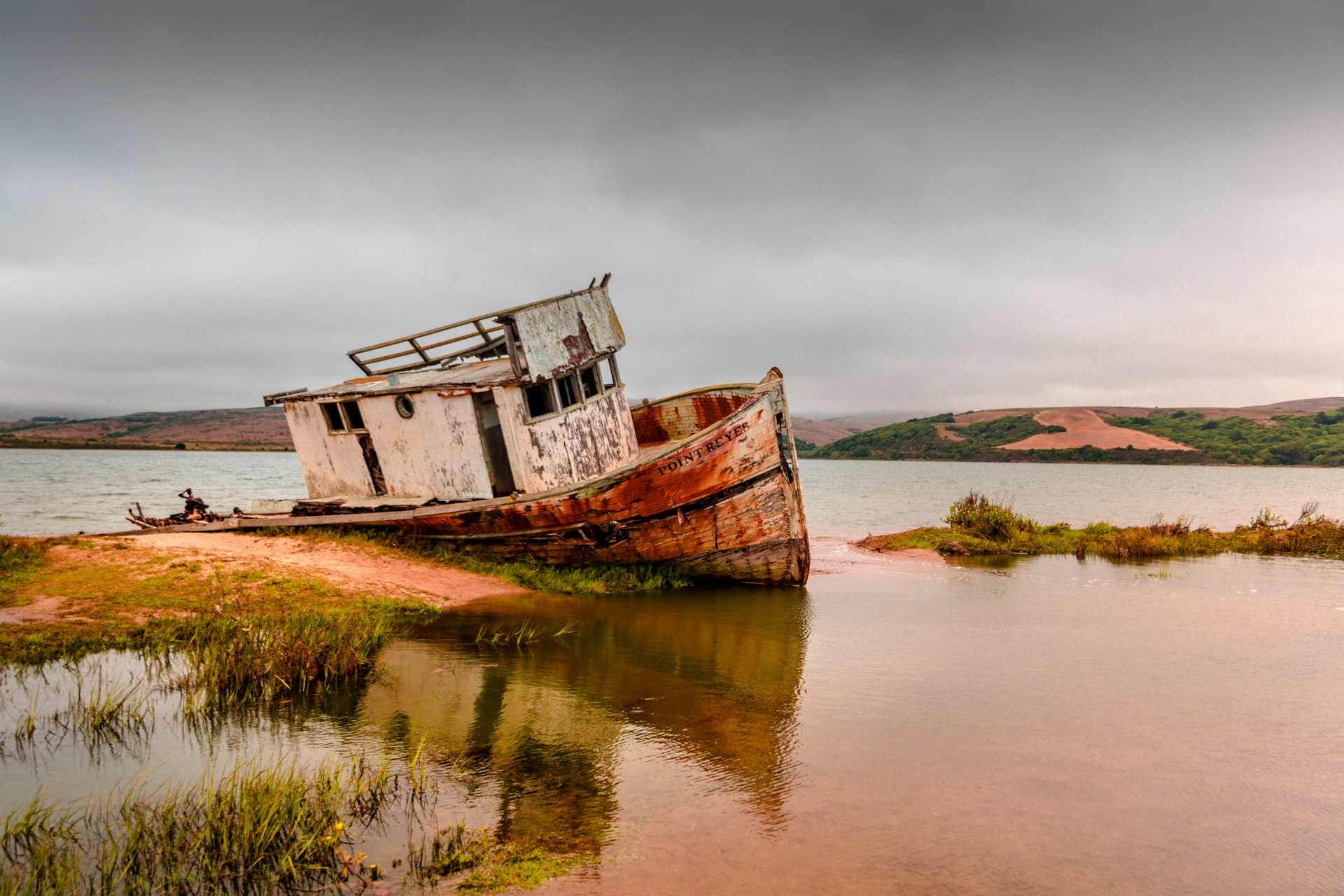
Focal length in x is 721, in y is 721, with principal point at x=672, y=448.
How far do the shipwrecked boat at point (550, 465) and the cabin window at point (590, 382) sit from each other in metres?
0.03

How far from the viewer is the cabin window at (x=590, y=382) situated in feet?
42.4

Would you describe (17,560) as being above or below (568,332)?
below

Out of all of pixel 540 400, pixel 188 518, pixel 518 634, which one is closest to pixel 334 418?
pixel 188 518

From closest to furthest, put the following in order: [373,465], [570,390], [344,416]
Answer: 1. [570,390]
2. [344,416]
3. [373,465]

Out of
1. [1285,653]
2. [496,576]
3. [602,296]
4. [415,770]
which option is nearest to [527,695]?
[415,770]

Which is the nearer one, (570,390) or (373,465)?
(570,390)

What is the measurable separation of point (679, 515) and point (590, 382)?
10.8ft

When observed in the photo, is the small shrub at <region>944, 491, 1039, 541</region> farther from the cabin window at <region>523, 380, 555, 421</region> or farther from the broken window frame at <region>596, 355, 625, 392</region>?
the cabin window at <region>523, 380, 555, 421</region>

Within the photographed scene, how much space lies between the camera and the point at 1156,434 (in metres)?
75.1

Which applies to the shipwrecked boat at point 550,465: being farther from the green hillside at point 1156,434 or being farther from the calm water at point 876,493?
the green hillside at point 1156,434

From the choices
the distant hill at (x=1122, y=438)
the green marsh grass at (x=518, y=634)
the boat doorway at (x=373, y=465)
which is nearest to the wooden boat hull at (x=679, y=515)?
the boat doorway at (x=373, y=465)

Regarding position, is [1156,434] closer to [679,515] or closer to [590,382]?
[590,382]

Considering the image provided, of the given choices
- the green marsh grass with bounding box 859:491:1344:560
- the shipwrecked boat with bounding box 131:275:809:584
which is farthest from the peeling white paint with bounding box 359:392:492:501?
the green marsh grass with bounding box 859:491:1344:560

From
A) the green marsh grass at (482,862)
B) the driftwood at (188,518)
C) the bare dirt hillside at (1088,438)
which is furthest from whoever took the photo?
the bare dirt hillside at (1088,438)
